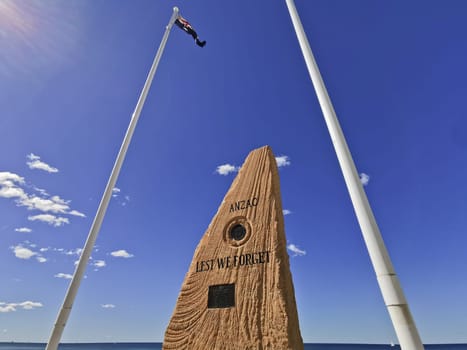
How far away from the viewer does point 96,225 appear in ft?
22.1

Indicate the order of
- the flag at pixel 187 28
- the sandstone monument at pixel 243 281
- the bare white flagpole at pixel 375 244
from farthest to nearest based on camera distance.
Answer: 1. the flag at pixel 187 28
2. the sandstone monument at pixel 243 281
3. the bare white flagpole at pixel 375 244

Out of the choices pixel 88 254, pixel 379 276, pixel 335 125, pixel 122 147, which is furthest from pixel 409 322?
pixel 122 147

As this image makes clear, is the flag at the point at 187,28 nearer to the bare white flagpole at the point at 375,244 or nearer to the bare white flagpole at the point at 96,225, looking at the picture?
the bare white flagpole at the point at 96,225

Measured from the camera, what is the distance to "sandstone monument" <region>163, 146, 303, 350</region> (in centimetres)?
526

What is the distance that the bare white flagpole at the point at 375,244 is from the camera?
3.62m

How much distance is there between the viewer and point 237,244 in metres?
6.37

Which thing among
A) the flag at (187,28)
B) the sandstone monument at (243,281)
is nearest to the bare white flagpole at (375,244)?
the sandstone monument at (243,281)

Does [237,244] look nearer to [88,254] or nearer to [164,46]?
[88,254]

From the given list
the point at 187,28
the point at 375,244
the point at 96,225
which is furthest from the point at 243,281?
the point at 187,28

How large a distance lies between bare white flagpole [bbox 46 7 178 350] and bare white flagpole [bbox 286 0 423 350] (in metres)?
4.95

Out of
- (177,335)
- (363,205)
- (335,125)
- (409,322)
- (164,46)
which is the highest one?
(164,46)

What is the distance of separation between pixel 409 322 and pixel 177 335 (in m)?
4.21

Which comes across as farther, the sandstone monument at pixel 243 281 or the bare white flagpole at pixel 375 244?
the sandstone monument at pixel 243 281

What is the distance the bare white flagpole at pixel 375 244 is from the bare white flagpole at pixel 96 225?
495cm
